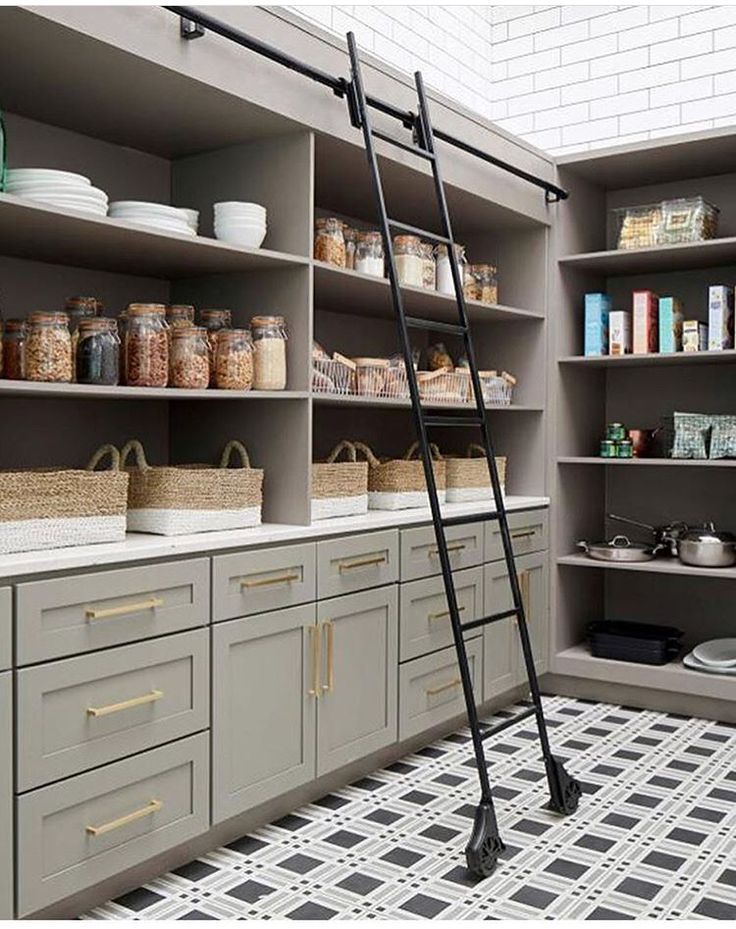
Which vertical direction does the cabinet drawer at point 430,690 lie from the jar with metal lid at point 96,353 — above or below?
below

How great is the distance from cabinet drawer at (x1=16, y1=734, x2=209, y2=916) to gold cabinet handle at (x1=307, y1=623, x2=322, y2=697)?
451 millimetres

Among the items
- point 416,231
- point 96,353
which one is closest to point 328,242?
point 416,231

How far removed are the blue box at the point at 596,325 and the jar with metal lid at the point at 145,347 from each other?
2277mm

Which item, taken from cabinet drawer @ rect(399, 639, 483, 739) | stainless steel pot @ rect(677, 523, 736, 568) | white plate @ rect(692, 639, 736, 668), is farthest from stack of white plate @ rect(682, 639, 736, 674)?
cabinet drawer @ rect(399, 639, 483, 739)

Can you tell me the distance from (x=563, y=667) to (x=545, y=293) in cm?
167

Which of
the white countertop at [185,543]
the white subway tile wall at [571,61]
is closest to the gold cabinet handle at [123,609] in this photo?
the white countertop at [185,543]

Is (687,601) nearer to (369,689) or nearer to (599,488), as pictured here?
(599,488)

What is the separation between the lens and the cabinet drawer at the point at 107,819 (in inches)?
87.7

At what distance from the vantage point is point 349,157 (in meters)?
3.37

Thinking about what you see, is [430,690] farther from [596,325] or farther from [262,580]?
[596,325]

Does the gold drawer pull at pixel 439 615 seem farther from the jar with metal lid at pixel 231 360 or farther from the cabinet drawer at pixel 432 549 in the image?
the jar with metal lid at pixel 231 360

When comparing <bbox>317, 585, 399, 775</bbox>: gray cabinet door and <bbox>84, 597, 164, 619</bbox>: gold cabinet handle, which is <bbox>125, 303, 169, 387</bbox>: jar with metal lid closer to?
<bbox>84, 597, 164, 619</bbox>: gold cabinet handle

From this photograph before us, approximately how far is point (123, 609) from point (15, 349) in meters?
0.73

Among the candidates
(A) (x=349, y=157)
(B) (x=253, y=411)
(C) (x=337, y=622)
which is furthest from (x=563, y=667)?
(A) (x=349, y=157)
